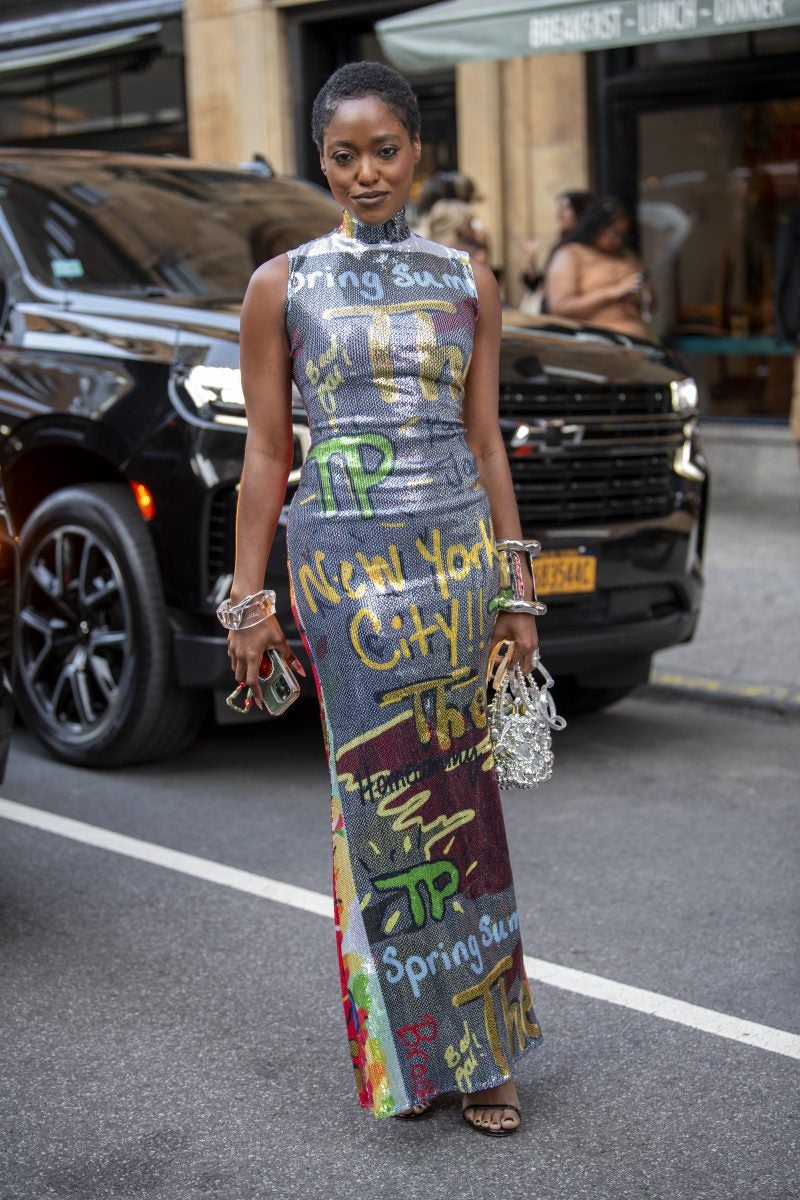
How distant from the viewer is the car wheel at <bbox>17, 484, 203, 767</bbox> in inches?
238

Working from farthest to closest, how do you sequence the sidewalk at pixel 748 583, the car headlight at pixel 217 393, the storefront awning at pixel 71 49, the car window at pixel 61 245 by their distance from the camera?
1. the storefront awning at pixel 71 49
2. the sidewalk at pixel 748 583
3. the car window at pixel 61 245
4. the car headlight at pixel 217 393

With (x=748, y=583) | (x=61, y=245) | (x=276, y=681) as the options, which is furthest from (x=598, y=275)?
(x=276, y=681)

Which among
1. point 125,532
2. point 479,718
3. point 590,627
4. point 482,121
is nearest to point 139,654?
point 125,532

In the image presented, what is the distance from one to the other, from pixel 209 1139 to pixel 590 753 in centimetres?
331

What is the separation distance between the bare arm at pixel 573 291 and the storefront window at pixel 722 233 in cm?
295

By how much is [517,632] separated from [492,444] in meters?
0.36

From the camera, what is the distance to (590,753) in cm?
663

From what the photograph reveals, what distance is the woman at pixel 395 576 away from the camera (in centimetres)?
336

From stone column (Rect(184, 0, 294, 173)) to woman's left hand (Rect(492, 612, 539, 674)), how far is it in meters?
12.1

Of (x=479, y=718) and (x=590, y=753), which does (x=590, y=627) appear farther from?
(x=479, y=718)

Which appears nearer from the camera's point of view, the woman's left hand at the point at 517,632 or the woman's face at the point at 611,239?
the woman's left hand at the point at 517,632

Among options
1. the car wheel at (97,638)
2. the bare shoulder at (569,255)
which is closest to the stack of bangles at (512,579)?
the car wheel at (97,638)

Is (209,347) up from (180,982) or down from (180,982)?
up

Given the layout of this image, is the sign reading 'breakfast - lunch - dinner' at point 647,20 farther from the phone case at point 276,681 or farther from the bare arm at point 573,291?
the phone case at point 276,681
